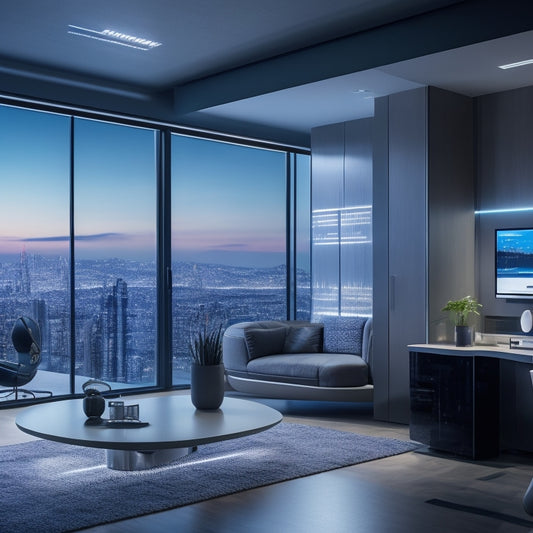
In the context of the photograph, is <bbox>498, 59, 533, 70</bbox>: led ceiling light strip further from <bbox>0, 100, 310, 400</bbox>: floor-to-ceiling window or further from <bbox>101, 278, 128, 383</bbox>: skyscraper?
<bbox>101, 278, 128, 383</bbox>: skyscraper

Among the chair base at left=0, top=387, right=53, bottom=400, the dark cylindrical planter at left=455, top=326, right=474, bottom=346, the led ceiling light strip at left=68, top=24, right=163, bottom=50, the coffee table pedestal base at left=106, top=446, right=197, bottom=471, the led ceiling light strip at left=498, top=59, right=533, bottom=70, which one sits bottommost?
the coffee table pedestal base at left=106, top=446, right=197, bottom=471

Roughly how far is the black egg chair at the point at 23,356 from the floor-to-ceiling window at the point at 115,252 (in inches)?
19.9

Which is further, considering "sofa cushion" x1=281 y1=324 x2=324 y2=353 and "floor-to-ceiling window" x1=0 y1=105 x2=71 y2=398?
"sofa cushion" x1=281 y1=324 x2=324 y2=353

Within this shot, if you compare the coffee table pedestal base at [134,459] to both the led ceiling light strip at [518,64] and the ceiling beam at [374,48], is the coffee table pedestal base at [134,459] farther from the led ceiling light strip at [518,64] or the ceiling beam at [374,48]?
the led ceiling light strip at [518,64]

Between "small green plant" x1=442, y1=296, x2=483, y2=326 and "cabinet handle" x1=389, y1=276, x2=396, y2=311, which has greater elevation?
"cabinet handle" x1=389, y1=276, x2=396, y2=311

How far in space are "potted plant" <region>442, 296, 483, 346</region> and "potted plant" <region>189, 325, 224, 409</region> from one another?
173 centimetres

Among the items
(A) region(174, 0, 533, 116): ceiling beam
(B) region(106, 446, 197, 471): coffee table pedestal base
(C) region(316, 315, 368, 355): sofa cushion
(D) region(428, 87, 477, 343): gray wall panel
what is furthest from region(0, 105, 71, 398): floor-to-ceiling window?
(D) region(428, 87, 477, 343): gray wall panel

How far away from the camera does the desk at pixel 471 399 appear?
16.3 ft

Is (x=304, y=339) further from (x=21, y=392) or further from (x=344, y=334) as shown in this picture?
(x=21, y=392)

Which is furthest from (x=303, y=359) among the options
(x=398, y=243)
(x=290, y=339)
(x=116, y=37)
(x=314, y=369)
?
(x=116, y=37)

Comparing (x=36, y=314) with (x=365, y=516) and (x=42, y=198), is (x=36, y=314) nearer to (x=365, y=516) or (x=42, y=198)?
(x=42, y=198)

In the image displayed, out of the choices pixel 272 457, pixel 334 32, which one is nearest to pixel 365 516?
pixel 272 457

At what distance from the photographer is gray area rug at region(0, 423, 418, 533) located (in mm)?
3711

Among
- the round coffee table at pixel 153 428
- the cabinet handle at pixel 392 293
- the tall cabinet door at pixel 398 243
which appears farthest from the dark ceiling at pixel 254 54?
the round coffee table at pixel 153 428
